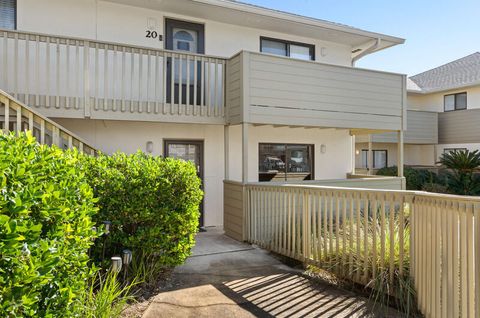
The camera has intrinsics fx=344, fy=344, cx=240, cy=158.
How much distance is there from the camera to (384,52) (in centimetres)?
1159

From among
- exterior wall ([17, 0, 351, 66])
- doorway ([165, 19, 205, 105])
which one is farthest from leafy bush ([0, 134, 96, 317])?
exterior wall ([17, 0, 351, 66])

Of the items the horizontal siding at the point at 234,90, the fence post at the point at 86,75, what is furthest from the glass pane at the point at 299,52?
the fence post at the point at 86,75

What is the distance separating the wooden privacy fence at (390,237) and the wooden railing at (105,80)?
2598 millimetres

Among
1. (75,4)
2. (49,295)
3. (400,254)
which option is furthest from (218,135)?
(49,295)

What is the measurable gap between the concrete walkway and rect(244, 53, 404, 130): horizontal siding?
322 cm

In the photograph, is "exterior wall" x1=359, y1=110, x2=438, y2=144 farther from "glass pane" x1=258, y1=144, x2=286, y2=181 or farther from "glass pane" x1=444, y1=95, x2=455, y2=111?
"glass pane" x1=258, y1=144, x2=286, y2=181

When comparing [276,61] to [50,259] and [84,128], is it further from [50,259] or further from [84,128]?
[50,259]

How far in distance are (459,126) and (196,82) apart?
14688 mm

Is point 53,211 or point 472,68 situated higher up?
point 472,68

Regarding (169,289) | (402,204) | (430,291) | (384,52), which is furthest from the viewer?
(384,52)

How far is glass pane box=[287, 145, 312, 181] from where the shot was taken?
386 inches

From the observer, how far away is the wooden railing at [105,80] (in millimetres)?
6320

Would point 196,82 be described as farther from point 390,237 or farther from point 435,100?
point 435,100

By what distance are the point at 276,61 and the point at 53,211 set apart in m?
6.24
